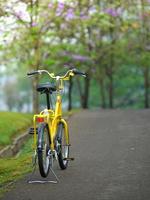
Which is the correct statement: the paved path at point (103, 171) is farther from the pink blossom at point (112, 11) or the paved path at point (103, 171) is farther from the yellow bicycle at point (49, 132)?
the pink blossom at point (112, 11)

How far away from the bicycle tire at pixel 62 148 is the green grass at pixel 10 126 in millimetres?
3206

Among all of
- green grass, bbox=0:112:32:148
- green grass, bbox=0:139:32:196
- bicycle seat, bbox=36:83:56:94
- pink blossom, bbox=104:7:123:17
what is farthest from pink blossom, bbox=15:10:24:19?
bicycle seat, bbox=36:83:56:94

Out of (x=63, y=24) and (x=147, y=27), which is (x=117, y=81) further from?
(x=63, y=24)

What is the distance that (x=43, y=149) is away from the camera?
8.30 m

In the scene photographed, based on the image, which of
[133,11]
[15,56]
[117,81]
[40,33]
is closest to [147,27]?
[133,11]

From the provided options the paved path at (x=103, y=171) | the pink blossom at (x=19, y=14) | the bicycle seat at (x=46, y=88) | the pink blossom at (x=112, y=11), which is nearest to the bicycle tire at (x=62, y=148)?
the paved path at (x=103, y=171)

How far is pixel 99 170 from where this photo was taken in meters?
9.20

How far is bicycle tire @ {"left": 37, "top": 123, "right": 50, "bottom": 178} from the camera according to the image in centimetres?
815

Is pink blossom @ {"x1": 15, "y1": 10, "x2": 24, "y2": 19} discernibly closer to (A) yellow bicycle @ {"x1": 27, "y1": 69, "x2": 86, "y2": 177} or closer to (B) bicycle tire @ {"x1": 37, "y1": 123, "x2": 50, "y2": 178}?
(A) yellow bicycle @ {"x1": 27, "y1": 69, "x2": 86, "y2": 177}

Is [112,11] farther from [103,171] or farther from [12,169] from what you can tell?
[103,171]

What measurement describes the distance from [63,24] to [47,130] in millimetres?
16206

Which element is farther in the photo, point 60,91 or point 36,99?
point 36,99

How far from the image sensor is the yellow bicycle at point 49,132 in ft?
27.1

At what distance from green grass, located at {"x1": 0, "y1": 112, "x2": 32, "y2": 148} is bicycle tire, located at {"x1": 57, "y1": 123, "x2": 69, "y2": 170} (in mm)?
3206
